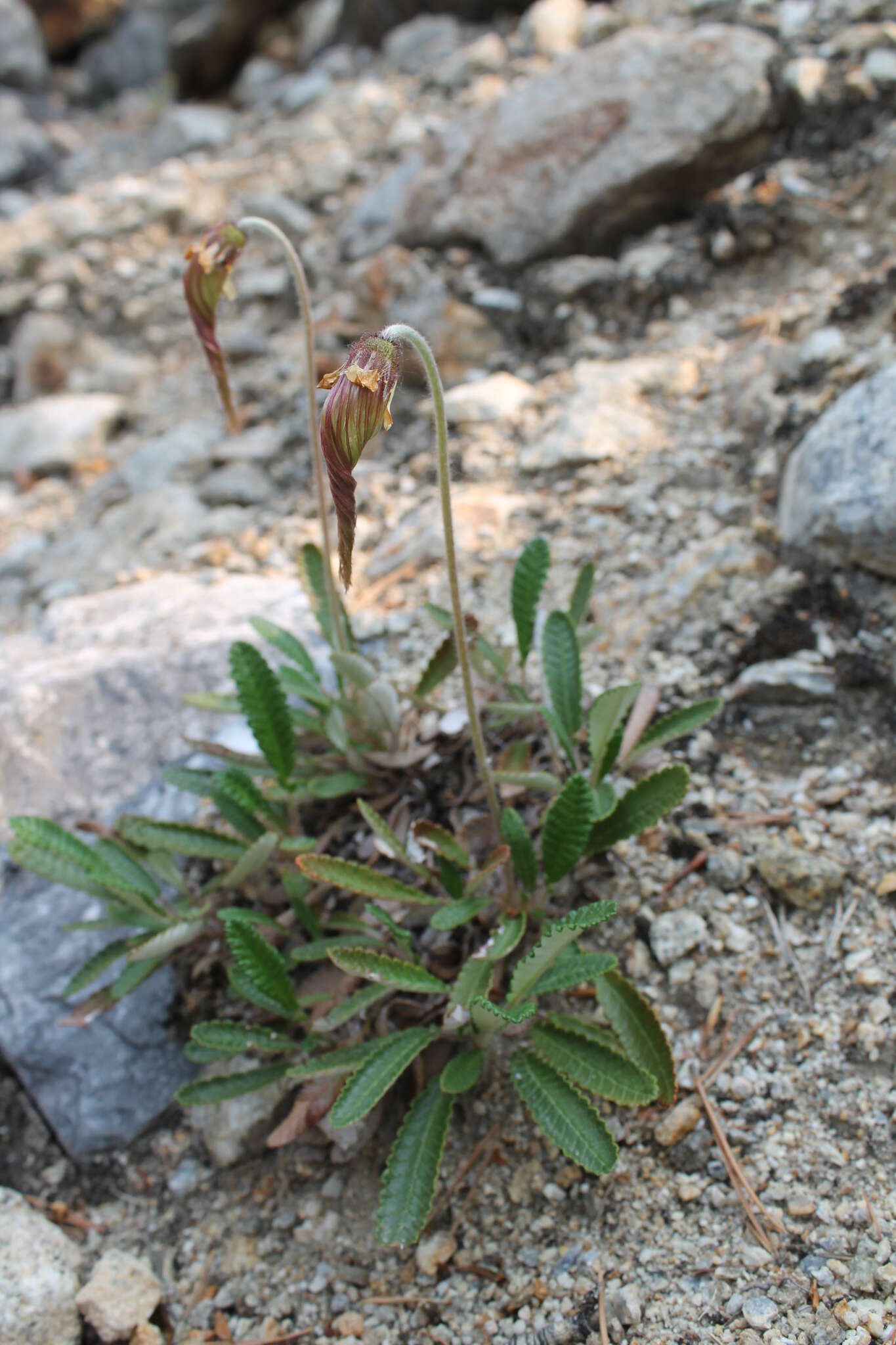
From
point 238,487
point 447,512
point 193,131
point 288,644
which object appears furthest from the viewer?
point 193,131

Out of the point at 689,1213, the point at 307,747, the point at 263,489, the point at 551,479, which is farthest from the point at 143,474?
the point at 689,1213

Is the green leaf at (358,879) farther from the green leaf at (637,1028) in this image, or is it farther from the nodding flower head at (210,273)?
the nodding flower head at (210,273)

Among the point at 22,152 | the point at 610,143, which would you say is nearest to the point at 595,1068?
the point at 610,143

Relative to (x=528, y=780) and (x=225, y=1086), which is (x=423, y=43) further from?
(x=225, y=1086)

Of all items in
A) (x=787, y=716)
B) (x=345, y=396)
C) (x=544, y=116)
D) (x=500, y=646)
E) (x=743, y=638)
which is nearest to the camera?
(x=345, y=396)

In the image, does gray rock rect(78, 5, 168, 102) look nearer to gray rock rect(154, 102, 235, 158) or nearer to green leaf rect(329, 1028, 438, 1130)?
gray rock rect(154, 102, 235, 158)

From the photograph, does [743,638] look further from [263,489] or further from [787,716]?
[263,489]
